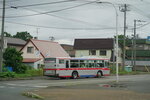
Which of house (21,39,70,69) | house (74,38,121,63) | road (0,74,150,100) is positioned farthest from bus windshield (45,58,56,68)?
house (74,38,121,63)

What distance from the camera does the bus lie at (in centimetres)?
2833

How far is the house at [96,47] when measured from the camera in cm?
6209

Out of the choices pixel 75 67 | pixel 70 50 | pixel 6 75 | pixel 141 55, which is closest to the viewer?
pixel 6 75

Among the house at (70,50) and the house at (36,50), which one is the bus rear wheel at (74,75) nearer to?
the house at (36,50)

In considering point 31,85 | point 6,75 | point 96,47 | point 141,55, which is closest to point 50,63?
point 6,75

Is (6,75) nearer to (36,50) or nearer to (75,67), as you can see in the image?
(75,67)

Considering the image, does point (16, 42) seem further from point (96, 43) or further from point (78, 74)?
point (78, 74)

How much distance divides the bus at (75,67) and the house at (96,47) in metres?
28.7

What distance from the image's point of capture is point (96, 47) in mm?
63531

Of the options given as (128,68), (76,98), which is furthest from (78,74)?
(128,68)

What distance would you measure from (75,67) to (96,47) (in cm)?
3408

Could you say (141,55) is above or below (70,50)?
below

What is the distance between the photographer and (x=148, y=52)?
66250mm

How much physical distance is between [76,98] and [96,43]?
51.8 metres
